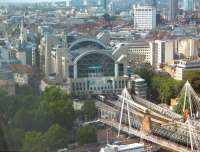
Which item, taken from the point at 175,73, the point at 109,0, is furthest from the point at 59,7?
the point at 175,73

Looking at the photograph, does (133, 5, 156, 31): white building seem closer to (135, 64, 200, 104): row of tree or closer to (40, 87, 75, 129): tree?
(135, 64, 200, 104): row of tree

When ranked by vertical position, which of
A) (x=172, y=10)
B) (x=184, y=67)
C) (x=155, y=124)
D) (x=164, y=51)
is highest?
(x=172, y=10)

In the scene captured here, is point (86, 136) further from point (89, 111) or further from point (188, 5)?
point (188, 5)

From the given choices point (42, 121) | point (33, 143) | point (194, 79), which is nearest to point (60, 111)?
point (42, 121)

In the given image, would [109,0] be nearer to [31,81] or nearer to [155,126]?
[31,81]

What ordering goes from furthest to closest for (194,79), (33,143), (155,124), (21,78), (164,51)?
(164,51) → (21,78) → (194,79) → (155,124) → (33,143)

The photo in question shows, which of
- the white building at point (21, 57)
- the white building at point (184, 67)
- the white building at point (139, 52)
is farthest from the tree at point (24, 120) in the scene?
the white building at point (139, 52)

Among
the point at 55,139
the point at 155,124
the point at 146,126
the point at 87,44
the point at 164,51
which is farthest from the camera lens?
the point at 164,51

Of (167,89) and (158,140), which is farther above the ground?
(167,89)

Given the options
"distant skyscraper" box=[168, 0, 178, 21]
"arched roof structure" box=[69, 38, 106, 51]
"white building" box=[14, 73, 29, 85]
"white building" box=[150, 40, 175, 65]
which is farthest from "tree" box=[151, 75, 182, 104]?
"distant skyscraper" box=[168, 0, 178, 21]
